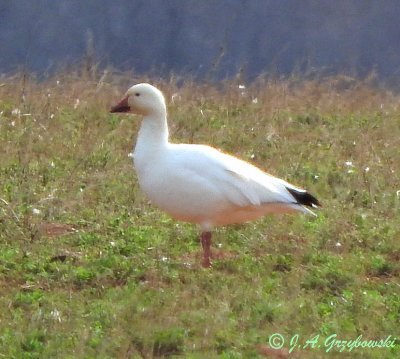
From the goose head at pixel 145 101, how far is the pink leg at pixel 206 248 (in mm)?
942

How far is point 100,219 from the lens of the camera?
29.8 feet

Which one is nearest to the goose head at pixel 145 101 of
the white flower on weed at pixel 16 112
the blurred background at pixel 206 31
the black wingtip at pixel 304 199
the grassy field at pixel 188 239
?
the grassy field at pixel 188 239

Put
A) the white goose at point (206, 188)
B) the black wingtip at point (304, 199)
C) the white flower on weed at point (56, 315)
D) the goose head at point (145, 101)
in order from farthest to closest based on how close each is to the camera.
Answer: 1. the goose head at point (145, 101)
2. the black wingtip at point (304, 199)
3. the white goose at point (206, 188)
4. the white flower on weed at point (56, 315)

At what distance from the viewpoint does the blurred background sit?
20.8m

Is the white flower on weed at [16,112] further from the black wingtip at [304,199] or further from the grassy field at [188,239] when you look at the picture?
the black wingtip at [304,199]

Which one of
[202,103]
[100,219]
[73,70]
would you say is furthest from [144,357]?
[73,70]

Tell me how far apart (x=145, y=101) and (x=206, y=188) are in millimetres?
910

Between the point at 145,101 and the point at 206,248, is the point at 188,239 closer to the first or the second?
the point at 206,248

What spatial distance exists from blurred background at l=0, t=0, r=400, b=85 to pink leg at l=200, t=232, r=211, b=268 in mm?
12438

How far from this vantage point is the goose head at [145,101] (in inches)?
341

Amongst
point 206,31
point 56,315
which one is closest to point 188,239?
point 56,315

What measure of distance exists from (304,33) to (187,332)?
15247 millimetres

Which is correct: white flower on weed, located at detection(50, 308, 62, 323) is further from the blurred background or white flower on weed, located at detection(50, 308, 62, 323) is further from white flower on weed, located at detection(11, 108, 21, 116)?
the blurred background

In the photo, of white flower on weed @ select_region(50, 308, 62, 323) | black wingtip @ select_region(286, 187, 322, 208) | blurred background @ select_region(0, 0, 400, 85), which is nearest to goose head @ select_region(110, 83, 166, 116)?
black wingtip @ select_region(286, 187, 322, 208)
